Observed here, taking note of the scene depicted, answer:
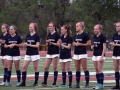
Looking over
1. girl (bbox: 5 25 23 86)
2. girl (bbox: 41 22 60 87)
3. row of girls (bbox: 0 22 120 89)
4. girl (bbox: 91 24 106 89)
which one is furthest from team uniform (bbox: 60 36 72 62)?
girl (bbox: 5 25 23 86)

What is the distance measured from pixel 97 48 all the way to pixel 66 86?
1739 mm

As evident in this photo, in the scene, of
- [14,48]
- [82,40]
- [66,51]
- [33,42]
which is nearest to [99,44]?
[82,40]

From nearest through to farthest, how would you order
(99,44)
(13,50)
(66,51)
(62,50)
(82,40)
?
(99,44) < (82,40) < (66,51) < (62,50) < (13,50)

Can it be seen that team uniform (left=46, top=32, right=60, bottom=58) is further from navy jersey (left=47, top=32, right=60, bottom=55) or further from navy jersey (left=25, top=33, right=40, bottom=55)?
navy jersey (left=25, top=33, right=40, bottom=55)

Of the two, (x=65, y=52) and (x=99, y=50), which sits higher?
(x=99, y=50)

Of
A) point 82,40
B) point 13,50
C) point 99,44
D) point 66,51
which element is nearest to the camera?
point 99,44

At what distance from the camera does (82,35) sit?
48.9 feet

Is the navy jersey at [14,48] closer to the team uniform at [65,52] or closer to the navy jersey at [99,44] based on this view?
the team uniform at [65,52]

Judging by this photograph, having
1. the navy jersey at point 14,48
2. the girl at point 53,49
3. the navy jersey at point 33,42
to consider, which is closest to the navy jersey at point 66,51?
the girl at point 53,49

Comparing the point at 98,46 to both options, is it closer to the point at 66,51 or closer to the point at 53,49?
the point at 66,51

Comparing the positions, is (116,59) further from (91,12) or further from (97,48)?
(91,12)

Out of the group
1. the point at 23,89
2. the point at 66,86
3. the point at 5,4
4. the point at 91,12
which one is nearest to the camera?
the point at 23,89

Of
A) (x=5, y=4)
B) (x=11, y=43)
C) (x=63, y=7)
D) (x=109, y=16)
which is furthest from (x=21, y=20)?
(x=11, y=43)

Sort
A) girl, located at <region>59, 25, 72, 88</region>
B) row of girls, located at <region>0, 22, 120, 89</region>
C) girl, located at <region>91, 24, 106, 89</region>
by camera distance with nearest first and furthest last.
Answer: girl, located at <region>91, 24, 106, 89</region> → row of girls, located at <region>0, 22, 120, 89</region> → girl, located at <region>59, 25, 72, 88</region>
